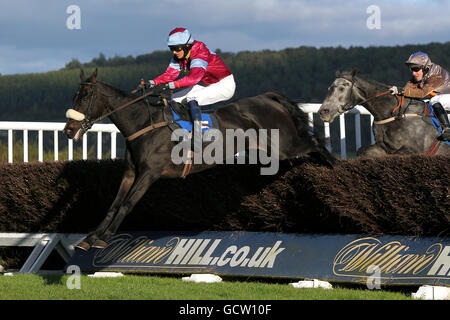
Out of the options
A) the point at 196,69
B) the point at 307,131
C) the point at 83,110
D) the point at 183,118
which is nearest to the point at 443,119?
the point at 307,131

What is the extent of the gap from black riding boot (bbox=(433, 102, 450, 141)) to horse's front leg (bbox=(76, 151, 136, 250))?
12.4ft

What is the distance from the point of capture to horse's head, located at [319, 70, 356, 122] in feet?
28.1

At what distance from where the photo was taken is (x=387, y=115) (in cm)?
862

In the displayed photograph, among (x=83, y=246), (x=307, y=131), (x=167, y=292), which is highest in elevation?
(x=307, y=131)

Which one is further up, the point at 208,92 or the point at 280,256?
the point at 208,92

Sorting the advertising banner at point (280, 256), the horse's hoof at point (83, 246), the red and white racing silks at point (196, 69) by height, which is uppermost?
the red and white racing silks at point (196, 69)

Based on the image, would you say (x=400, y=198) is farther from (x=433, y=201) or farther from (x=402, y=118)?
(x=402, y=118)

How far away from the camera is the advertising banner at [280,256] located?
6352 mm

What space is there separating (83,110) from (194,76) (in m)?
1.15

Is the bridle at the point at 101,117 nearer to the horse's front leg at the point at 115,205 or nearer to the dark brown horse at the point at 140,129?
the dark brown horse at the point at 140,129

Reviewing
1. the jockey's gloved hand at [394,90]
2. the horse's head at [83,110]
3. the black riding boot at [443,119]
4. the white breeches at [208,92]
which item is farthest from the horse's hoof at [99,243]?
the black riding boot at [443,119]

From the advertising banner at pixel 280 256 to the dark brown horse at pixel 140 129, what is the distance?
0.93 meters

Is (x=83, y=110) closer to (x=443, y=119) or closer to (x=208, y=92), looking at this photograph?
(x=208, y=92)

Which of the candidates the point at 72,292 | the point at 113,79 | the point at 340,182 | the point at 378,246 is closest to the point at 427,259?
the point at 378,246
